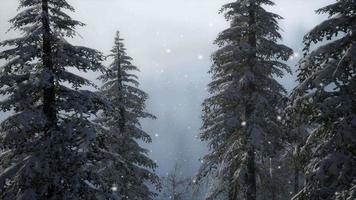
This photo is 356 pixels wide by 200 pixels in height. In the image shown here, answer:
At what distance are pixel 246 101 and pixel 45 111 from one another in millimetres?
8978

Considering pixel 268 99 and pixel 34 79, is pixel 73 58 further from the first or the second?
pixel 268 99

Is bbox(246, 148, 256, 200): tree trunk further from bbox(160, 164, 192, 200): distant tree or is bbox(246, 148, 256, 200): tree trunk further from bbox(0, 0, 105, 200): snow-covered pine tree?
bbox(0, 0, 105, 200): snow-covered pine tree

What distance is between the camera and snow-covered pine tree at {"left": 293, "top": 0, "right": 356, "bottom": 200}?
11.8m

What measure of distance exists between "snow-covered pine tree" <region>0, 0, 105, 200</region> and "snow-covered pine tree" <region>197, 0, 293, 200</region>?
7094 millimetres

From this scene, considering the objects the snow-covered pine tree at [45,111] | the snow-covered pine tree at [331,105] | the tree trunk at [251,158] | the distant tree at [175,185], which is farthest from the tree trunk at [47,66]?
the distant tree at [175,185]

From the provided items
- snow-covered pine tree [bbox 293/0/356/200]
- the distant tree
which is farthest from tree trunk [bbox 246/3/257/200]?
snow-covered pine tree [bbox 293/0/356/200]

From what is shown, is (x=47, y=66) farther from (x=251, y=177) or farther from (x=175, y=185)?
(x=175, y=185)

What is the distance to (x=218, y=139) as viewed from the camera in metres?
20.5

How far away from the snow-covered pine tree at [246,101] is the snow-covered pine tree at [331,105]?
17.5 feet

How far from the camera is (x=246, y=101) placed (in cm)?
1970

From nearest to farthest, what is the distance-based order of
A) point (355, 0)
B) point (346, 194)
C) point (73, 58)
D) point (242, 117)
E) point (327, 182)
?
1. point (346, 194)
2. point (327, 182)
3. point (355, 0)
4. point (73, 58)
5. point (242, 117)

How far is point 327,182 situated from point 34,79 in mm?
8616

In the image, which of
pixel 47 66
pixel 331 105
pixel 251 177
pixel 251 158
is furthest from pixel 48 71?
pixel 251 177

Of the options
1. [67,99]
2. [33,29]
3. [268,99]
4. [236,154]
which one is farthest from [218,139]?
[33,29]
